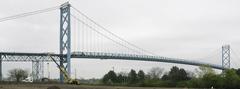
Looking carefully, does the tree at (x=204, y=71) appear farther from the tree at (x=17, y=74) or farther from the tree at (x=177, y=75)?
the tree at (x=17, y=74)

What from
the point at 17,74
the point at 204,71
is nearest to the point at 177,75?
the point at 204,71

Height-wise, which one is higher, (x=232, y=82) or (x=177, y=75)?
(x=177, y=75)

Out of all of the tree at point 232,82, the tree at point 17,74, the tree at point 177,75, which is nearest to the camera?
the tree at point 232,82

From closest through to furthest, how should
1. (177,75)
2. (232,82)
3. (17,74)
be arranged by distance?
(232,82)
(177,75)
(17,74)

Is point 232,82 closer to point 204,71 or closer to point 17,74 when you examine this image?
point 204,71

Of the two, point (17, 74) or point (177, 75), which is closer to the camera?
point (177, 75)

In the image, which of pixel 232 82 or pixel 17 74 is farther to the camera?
pixel 17 74

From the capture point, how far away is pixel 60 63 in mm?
106000

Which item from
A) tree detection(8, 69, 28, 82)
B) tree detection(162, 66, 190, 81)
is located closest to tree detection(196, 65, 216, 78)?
tree detection(162, 66, 190, 81)

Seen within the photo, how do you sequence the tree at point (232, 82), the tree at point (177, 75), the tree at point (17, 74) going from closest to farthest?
the tree at point (232, 82)
the tree at point (177, 75)
the tree at point (17, 74)

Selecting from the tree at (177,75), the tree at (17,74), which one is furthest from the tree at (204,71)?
the tree at (17,74)

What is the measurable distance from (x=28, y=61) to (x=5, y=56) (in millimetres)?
8656

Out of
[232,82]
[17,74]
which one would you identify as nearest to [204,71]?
A: [232,82]

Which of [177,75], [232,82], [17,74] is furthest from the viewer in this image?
[17,74]
